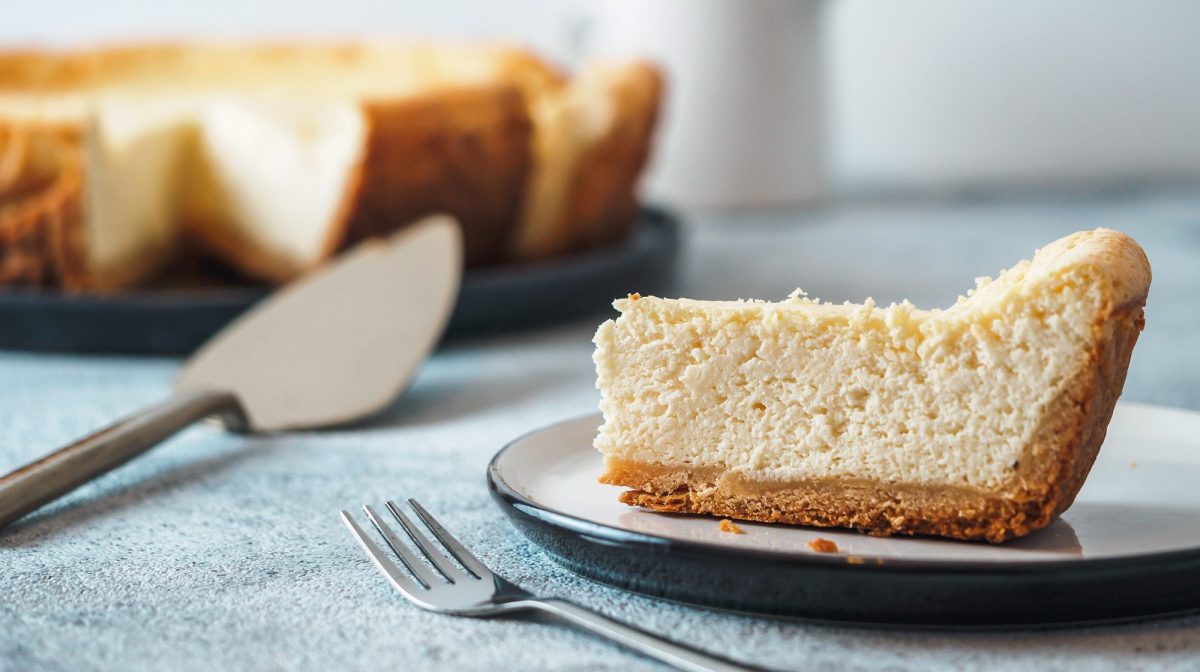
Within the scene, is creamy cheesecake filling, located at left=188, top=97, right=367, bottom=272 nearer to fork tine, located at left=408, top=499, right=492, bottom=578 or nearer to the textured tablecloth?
the textured tablecloth

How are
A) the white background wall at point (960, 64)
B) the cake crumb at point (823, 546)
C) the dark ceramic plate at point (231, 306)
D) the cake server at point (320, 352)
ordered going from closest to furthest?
the cake crumb at point (823, 546)
the cake server at point (320, 352)
the dark ceramic plate at point (231, 306)
the white background wall at point (960, 64)

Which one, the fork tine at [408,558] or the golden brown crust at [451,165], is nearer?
the fork tine at [408,558]

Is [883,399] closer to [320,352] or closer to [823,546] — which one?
[823,546]

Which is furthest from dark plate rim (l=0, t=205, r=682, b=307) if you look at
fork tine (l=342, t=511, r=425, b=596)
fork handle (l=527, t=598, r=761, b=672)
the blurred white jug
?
fork handle (l=527, t=598, r=761, b=672)

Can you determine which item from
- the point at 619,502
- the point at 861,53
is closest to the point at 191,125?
the point at 619,502

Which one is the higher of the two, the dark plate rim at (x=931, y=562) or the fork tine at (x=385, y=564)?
the dark plate rim at (x=931, y=562)

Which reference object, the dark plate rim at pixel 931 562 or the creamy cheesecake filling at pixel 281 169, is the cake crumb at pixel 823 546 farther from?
the creamy cheesecake filling at pixel 281 169

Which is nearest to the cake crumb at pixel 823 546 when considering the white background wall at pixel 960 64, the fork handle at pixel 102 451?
the fork handle at pixel 102 451
